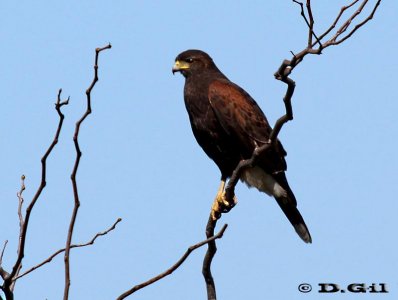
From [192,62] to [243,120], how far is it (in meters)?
1.15

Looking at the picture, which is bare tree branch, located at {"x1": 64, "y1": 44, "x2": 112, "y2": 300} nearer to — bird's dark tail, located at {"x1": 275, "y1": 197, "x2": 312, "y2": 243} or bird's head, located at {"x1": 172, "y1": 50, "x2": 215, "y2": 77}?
bird's dark tail, located at {"x1": 275, "y1": 197, "x2": 312, "y2": 243}

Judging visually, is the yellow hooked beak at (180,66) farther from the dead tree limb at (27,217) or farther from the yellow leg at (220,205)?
the dead tree limb at (27,217)

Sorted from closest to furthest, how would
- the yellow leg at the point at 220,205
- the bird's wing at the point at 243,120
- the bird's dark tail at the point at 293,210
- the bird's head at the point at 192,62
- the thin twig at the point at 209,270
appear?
the thin twig at the point at 209,270 < the yellow leg at the point at 220,205 < the bird's wing at the point at 243,120 < the bird's dark tail at the point at 293,210 < the bird's head at the point at 192,62

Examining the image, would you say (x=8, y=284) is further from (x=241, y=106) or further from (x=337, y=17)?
(x=241, y=106)

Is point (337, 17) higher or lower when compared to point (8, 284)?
higher

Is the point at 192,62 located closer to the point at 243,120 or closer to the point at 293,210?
the point at 243,120

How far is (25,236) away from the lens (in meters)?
2.94

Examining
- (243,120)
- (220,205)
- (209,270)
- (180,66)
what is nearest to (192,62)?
(180,66)

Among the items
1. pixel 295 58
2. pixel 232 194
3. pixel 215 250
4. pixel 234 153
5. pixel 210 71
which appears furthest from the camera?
pixel 210 71

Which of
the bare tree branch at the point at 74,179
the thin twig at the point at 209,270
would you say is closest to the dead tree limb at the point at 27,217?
the bare tree branch at the point at 74,179

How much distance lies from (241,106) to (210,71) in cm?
85

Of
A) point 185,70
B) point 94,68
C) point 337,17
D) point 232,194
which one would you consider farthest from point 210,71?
point 94,68

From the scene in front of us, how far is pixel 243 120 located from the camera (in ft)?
20.9

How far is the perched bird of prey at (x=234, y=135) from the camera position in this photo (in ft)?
20.8
